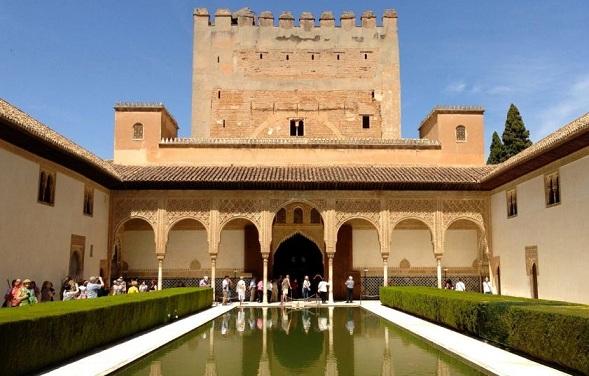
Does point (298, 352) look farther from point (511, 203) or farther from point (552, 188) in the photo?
point (511, 203)

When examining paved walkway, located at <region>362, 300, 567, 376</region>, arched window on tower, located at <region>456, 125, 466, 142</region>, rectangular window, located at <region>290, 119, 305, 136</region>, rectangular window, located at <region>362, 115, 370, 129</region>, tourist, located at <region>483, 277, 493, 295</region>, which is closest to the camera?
paved walkway, located at <region>362, 300, 567, 376</region>

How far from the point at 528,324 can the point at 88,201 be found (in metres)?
14.2

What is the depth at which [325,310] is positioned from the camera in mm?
18047

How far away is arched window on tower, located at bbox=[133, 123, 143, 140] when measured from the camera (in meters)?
24.6

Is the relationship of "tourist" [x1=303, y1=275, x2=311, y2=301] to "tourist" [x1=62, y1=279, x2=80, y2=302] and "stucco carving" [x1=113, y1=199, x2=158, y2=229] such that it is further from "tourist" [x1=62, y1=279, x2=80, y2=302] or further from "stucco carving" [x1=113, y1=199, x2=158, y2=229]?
"tourist" [x1=62, y1=279, x2=80, y2=302]

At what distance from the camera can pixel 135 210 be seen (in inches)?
821

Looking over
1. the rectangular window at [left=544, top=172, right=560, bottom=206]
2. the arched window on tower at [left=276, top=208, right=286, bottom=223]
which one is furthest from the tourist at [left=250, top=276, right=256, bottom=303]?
the rectangular window at [left=544, top=172, right=560, bottom=206]

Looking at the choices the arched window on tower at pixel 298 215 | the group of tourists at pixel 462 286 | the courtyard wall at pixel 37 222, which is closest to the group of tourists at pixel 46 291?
the courtyard wall at pixel 37 222

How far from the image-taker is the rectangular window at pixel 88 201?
59.8 ft

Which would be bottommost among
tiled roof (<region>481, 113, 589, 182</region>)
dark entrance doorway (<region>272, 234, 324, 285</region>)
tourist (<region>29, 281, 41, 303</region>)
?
tourist (<region>29, 281, 41, 303</region>)

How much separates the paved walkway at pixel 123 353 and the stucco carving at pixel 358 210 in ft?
27.8

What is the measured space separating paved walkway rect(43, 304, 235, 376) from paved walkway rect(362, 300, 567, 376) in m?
4.80

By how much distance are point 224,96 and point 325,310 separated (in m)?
16.0

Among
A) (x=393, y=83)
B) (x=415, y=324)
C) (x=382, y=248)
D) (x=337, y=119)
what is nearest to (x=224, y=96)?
(x=337, y=119)
